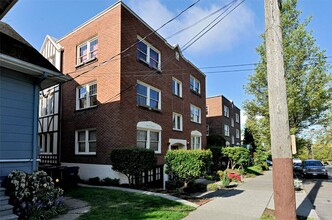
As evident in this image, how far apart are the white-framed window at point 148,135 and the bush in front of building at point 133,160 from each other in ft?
9.18

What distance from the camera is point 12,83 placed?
754 cm

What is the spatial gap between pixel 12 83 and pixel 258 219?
8496 millimetres

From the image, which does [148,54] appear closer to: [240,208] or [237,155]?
[240,208]

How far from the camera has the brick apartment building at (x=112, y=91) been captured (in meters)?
13.8

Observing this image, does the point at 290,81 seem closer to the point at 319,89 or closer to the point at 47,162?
the point at 319,89

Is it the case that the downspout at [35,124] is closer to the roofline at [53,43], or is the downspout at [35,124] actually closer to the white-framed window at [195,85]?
the roofline at [53,43]

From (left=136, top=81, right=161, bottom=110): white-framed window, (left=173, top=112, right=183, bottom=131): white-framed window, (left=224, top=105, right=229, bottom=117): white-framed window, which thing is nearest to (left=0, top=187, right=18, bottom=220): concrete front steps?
(left=136, top=81, right=161, bottom=110): white-framed window

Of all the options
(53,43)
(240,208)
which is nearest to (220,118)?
(53,43)

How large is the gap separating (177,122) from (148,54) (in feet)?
21.5

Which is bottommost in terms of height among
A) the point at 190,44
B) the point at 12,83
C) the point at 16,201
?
the point at 16,201

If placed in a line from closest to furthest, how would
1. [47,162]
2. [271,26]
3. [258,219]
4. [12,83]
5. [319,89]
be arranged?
1. [271,26]
2. [258,219]
3. [12,83]
4. [319,89]
5. [47,162]

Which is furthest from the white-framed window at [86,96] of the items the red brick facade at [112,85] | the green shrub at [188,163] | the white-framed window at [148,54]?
the green shrub at [188,163]

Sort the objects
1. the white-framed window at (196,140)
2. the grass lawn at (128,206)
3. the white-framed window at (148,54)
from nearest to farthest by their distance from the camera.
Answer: the grass lawn at (128,206), the white-framed window at (148,54), the white-framed window at (196,140)

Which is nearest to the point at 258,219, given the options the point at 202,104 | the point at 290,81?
the point at 290,81
